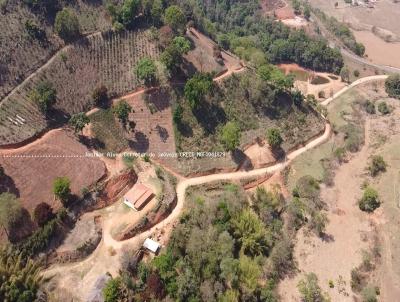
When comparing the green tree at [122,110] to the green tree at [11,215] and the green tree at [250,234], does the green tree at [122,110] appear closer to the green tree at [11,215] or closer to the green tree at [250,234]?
the green tree at [11,215]

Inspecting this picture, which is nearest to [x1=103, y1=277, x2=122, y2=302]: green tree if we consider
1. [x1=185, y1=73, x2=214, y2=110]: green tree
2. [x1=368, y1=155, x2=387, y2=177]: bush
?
[x1=185, y1=73, x2=214, y2=110]: green tree

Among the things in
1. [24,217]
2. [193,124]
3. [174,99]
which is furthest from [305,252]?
[24,217]

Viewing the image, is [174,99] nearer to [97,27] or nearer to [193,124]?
[193,124]

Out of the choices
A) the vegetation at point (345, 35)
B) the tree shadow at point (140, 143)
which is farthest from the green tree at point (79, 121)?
the vegetation at point (345, 35)

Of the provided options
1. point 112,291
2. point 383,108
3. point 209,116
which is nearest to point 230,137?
Answer: point 209,116

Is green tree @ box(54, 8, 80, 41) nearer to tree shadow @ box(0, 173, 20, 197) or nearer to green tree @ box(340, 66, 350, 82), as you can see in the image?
tree shadow @ box(0, 173, 20, 197)

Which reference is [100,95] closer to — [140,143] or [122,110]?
[122,110]
